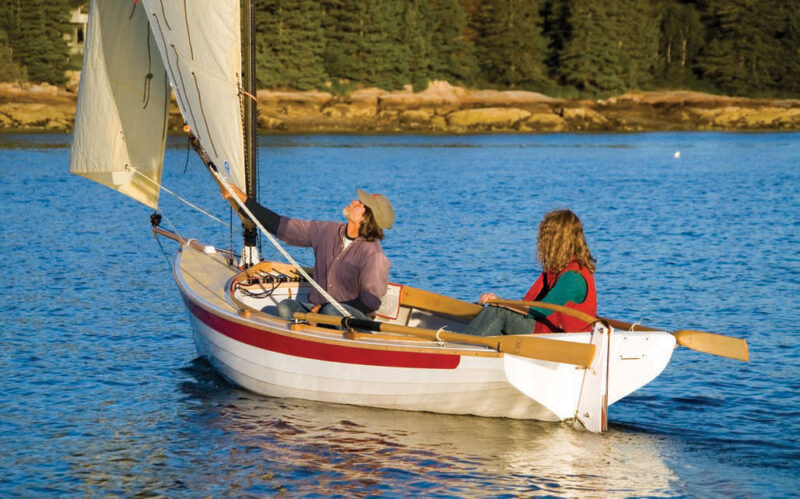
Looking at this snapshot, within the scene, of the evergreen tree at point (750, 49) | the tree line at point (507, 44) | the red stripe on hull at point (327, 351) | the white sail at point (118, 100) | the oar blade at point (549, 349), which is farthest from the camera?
the evergreen tree at point (750, 49)

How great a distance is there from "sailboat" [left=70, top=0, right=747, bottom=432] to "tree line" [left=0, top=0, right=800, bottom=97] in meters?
72.9

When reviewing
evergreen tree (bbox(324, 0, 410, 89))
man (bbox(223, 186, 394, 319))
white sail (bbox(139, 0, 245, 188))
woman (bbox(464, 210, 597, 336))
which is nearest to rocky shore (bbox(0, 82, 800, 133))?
evergreen tree (bbox(324, 0, 410, 89))

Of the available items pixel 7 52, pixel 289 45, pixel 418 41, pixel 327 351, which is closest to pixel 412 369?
pixel 327 351

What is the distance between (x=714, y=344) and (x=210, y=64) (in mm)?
6555

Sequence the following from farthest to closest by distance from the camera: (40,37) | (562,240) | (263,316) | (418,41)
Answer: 1. (418,41)
2. (40,37)
3. (263,316)
4. (562,240)

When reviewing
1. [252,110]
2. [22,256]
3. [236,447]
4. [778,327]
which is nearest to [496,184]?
[22,256]

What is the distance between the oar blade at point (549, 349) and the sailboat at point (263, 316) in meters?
0.01

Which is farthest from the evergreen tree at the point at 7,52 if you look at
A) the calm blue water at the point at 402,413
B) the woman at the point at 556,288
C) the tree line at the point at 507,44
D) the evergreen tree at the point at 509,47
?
the woman at the point at 556,288

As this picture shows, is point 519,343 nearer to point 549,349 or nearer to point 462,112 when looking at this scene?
point 549,349

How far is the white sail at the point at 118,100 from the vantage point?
1459 centimetres

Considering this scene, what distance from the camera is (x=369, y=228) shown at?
37.6 ft

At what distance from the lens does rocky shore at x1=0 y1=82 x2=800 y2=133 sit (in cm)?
8169

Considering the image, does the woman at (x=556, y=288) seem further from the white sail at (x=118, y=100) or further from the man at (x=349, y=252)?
the white sail at (x=118, y=100)

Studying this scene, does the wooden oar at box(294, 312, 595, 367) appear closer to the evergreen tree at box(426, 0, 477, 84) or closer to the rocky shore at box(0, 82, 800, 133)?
the rocky shore at box(0, 82, 800, 133)
